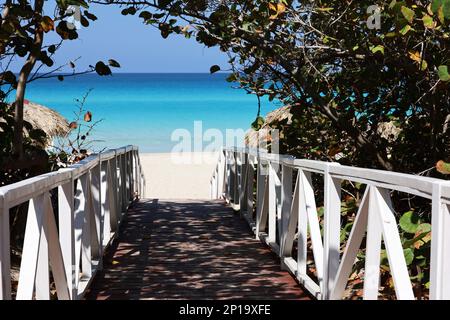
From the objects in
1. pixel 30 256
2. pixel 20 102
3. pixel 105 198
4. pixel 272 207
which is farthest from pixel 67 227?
pixel 272 207

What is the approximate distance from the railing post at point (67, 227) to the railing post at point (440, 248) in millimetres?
2216

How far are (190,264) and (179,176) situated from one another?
15566mm

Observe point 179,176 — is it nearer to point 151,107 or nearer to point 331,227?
point 331,227

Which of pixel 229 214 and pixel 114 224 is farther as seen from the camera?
pixel 229 214

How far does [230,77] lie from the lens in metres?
7.32

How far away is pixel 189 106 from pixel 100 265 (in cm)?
6633

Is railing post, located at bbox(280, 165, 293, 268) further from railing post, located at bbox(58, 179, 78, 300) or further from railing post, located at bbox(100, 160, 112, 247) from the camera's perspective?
railing post, located at bbox(58, 179, 78, 300)

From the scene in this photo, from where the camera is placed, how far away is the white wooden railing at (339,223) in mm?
2408

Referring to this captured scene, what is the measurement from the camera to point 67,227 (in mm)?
4008

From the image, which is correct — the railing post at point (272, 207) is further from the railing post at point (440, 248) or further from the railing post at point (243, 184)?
the railing post at point (440, 248)
